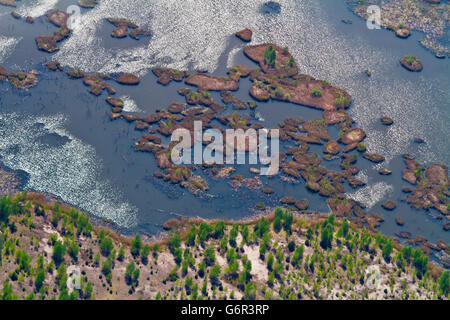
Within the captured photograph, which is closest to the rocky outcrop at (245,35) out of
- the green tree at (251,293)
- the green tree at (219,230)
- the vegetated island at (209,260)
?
the vegetated island at (209,260)

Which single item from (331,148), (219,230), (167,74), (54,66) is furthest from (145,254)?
(54,66)

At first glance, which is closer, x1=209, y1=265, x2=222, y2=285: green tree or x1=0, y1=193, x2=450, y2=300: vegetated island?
x1=0, y1=193, x2=450, y2=300: vegetated island

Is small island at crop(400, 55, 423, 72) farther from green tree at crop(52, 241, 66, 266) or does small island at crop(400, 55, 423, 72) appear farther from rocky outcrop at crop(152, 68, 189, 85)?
green tree at crop(52, 241, 66, 266)

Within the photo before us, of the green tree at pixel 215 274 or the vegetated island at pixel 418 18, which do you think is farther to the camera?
the vegetated island at pixel 418 18

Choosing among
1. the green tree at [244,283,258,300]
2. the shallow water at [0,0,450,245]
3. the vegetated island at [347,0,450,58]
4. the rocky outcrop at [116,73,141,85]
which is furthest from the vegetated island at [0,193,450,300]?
the vegetated island at [347,0,450,58]

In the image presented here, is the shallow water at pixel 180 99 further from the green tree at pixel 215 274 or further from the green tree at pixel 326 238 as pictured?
the green tree at pixel 215 274

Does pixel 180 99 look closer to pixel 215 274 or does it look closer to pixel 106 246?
pixel 106 246

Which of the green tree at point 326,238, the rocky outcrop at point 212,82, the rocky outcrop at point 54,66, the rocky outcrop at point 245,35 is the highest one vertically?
the rocky outcrop at point 245,35

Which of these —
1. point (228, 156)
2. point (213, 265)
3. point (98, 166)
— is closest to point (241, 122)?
point (228, 156)
